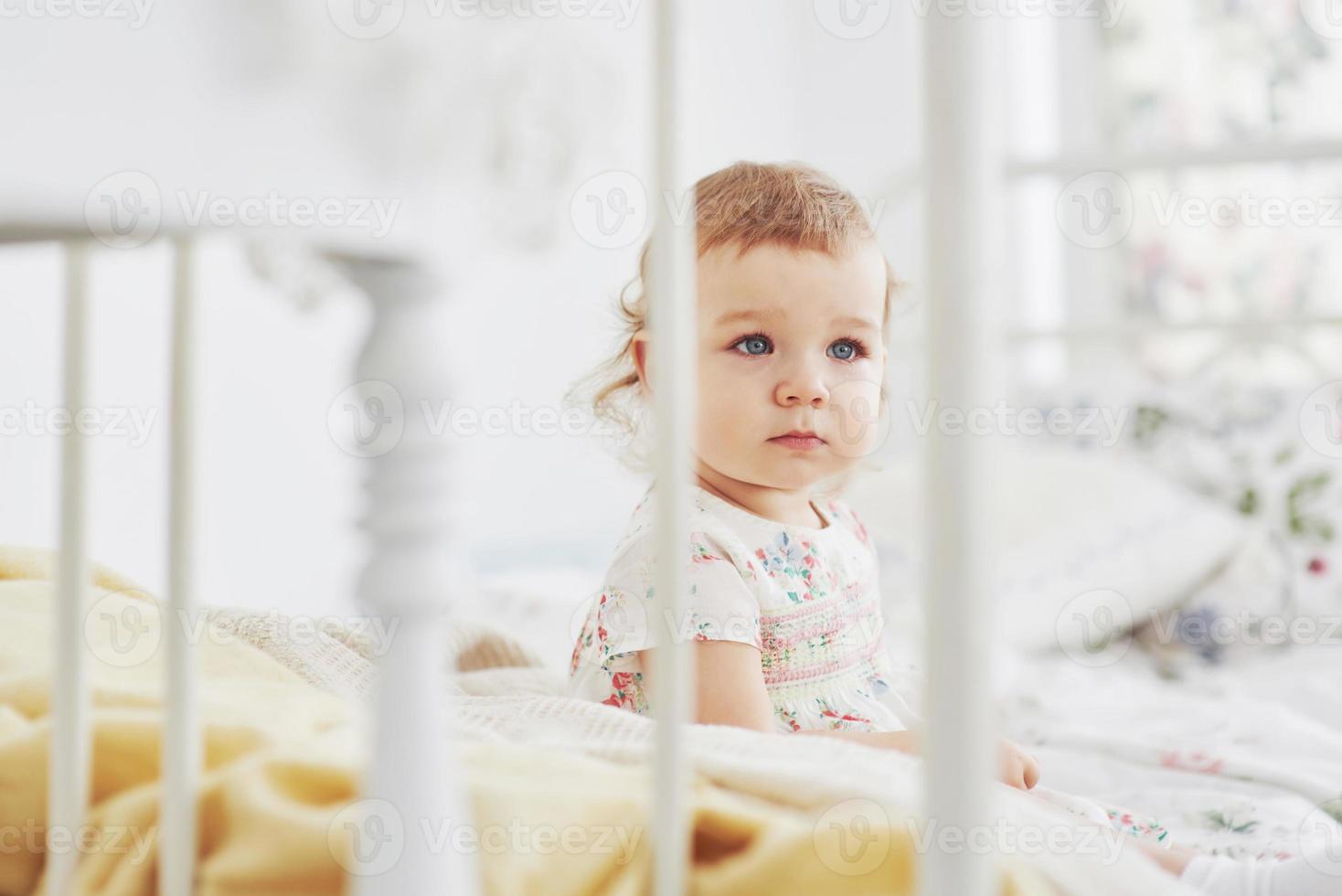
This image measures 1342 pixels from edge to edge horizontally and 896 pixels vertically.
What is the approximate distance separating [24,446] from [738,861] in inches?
47.1

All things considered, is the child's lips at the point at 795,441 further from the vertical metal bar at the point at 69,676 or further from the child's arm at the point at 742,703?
the vertical metal bar at the point at 69,676

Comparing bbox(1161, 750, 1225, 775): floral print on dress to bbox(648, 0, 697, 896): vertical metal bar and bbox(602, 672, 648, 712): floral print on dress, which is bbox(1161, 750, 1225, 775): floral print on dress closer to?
bbox(602, 672, 648, 712): floral print on dress

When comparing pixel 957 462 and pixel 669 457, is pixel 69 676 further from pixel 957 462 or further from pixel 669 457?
pixel 957 462

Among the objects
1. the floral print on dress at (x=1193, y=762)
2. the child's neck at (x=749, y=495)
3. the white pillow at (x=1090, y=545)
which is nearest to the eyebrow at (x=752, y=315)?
the child's neck at (x=749, y=495)

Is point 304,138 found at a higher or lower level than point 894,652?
higher

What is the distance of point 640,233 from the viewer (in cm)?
258

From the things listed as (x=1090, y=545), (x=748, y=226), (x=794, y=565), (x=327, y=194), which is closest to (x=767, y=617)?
(x=794, y=565)

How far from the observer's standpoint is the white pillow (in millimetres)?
1691

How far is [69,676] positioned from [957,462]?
0.37 metres

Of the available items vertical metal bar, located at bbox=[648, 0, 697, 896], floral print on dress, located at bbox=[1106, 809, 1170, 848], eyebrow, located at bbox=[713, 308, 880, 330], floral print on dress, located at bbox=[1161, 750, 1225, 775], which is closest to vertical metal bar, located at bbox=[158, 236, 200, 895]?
vertical metal bar, located at bbox=[648, 0, 697, 896]

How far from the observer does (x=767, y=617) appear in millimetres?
833

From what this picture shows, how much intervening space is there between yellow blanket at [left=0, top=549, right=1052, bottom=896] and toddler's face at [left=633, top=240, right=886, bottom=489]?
298 millimetres

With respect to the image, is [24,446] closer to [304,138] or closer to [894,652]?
[304,138]

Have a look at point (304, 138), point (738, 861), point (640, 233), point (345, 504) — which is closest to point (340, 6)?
point (304, 138)
